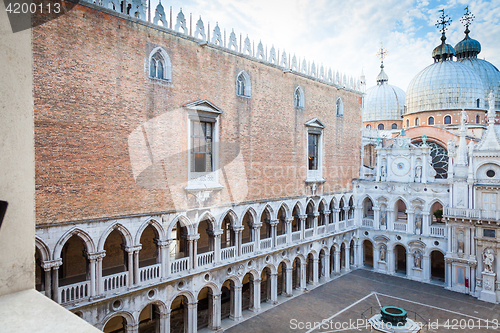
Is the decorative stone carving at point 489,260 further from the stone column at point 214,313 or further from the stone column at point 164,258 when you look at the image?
the stone column at point 164,258

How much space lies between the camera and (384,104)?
49.5 m

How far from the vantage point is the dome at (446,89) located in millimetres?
38719

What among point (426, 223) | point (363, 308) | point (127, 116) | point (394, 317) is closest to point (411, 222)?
point (426, 223)

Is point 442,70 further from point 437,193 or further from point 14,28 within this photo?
point 14,28

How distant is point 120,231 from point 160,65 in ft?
25.3

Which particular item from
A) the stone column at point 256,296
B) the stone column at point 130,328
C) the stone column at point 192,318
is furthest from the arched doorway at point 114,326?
the stone column at point 256,296

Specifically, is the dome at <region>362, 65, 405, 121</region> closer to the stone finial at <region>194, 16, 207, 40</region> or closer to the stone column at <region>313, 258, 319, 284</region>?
the stone column at <region>313, 258, 319, 284</region>

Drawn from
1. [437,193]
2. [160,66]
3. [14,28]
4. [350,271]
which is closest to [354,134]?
[437,193]

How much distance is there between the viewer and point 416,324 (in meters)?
18.7

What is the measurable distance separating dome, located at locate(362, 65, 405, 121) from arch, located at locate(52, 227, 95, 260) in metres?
→ 43.1

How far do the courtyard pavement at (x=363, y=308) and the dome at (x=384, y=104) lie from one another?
28380 mm

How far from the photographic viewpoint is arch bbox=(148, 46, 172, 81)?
1605 centimetres

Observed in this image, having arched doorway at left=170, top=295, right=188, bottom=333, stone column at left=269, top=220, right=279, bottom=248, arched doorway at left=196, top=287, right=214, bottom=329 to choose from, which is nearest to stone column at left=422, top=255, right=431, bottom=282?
stone column at left=269, top=220, right=279, bottom=248

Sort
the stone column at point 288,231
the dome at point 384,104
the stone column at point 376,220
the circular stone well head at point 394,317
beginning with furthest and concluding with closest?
the dome at point 384,104 → the stone column at point 376,220 → the stone column at point 288,231 → the circular stone well head at point 394,317
